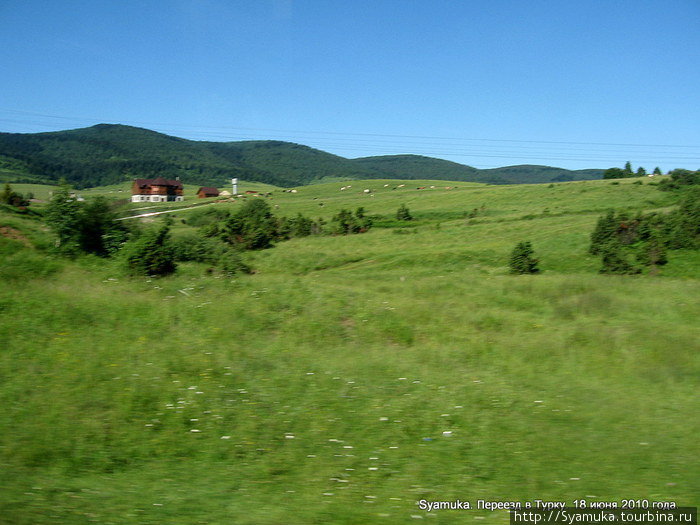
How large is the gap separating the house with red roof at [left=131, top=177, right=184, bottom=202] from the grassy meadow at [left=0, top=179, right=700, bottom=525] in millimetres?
58683

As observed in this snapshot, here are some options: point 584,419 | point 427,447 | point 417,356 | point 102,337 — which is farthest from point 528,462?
point 102,337

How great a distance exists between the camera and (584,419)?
7.23m

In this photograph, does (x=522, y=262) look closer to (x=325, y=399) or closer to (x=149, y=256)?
(x=149, y=256)

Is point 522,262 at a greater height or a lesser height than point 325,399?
greater

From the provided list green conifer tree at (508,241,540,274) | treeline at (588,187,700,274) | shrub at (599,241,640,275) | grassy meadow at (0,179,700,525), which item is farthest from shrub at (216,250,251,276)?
treeline at (588,187,700,274)

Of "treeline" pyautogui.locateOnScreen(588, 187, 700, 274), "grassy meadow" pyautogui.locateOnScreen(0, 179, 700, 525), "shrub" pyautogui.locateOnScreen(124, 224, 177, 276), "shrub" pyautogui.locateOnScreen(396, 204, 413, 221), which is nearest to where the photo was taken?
"grassy meadow" pyautogui.locateOnScreen(0, 179, 700, 525)

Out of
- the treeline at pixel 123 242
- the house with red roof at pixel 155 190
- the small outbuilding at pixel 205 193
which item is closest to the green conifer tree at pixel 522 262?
the treeline at pixel 123 242

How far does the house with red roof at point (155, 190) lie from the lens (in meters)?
71.8

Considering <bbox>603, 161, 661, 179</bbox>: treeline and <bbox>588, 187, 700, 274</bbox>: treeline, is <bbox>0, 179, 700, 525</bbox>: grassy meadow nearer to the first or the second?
<bbox>588, 187, 700, 274</bbox>: treeline

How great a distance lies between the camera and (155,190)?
79.0 m

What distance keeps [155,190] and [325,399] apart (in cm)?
7829

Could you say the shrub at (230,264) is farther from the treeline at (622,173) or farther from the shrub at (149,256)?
the treeline at (622,173)

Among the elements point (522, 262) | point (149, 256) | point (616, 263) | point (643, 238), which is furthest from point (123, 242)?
point (643, 238)

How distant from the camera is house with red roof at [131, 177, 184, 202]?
71750 millimetres
